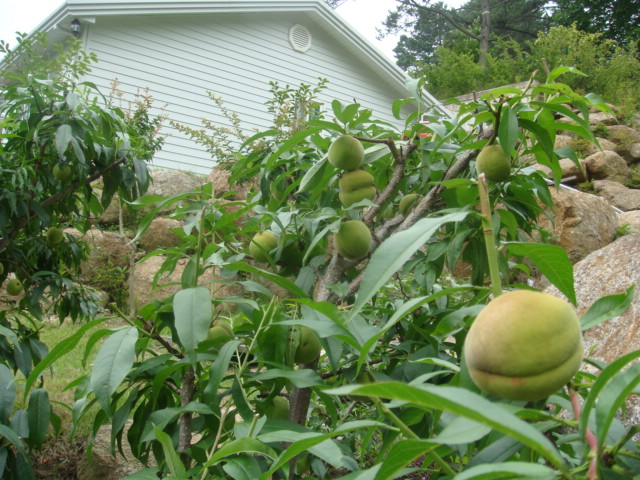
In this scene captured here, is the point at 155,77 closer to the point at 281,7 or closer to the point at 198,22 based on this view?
the point at 198,22

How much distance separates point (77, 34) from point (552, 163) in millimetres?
8593

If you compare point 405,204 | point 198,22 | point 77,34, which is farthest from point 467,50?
point 405,204

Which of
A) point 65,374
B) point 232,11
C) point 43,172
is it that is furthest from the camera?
point 232,11

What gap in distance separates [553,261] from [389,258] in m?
0.28

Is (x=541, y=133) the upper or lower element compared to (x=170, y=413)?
upper

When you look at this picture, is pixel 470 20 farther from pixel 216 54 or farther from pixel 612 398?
pixel 612 398

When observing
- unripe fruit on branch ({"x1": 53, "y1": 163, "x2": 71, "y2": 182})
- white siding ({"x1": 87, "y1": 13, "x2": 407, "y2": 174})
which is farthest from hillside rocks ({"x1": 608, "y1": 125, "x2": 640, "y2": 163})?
unripe fruit on branch ({"x1": 53, "y1": 163, "x2": 71, "y2": 182})

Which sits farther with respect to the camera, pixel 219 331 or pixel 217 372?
pixel 219 331

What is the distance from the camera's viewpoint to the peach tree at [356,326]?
0.61 m

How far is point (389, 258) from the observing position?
0.58m

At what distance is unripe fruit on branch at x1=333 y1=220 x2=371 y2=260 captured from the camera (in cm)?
116

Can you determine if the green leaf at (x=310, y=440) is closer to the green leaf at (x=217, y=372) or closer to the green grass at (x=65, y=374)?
the green leaf at (x=217, y=372)

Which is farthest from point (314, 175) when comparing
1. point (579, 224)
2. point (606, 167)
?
point (606, 167)

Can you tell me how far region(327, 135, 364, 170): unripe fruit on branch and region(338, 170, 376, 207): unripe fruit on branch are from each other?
0.04 metres
